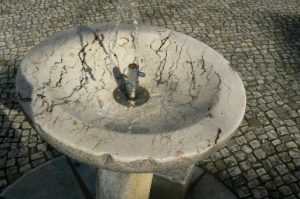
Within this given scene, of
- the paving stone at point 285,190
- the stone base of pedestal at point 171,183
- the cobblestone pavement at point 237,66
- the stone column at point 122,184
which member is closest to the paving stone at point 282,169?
the cobblestone pavement at point 237,66

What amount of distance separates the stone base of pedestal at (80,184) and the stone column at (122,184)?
54cm

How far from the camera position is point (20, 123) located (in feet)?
15.8

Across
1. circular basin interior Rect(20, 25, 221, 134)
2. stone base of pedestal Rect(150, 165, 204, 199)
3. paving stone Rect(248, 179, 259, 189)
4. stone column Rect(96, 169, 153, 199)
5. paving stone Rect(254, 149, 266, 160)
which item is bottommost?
paving stone Rect(254, 149, 266, 160)

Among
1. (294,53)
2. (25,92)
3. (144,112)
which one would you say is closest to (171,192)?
(144,112)

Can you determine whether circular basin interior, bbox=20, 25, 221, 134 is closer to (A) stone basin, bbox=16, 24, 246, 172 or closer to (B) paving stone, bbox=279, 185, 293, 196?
(A) stone basin, bbox=16, 24, 246, 172

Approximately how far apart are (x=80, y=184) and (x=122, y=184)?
3.52ft

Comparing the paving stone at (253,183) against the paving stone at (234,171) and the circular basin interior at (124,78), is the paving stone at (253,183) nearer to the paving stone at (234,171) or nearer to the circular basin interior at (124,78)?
the paving stone at (234,171)

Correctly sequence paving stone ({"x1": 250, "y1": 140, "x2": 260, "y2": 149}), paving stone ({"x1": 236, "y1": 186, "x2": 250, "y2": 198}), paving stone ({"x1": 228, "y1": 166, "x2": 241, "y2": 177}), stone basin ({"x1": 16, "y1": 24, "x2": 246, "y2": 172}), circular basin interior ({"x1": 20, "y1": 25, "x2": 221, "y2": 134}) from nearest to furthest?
stone basin ({"x1": 16, "y1": 24, "x2": 246, "y2": 172}) < circular basin interior ({"x1": 20, "y1": 25, "x2": 221, "y2": 134}) < paving stone ({"x1": 236, "y1": 186, "x2": 250, "y2": 198}) < paving stone ({"x1": 228, "y1": 166, "x2": 241, "y2": 177}) < paving stone ({"x1": 250, "y1": 140, "x2": 260, "y2": 149})

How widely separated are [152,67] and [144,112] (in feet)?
1.90

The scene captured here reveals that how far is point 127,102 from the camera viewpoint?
10.1ft

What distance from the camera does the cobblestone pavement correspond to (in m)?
4.40

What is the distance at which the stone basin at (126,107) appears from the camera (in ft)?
7.07

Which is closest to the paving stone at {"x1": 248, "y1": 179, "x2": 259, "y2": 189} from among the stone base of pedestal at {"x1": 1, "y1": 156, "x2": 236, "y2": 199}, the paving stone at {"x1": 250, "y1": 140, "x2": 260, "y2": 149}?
the stone base of pedestal at {"x1": 1, "y1": 156, "x2": 236, "y2": 199}

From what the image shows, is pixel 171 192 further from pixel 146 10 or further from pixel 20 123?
pixel 146 10
